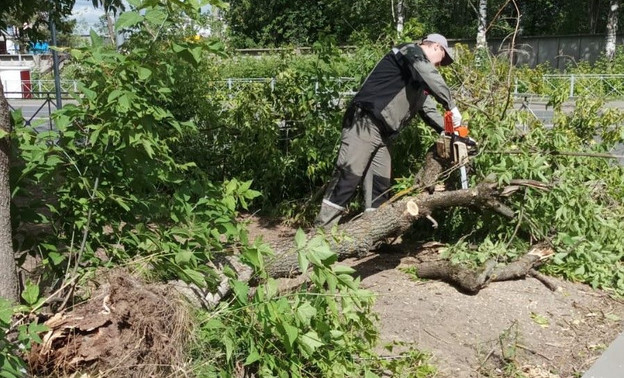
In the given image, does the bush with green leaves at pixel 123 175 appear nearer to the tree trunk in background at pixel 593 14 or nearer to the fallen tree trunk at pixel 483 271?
the fallen tree trunk at pixel 483 271

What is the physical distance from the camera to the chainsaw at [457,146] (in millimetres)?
5934

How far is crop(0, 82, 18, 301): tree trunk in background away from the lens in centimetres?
315

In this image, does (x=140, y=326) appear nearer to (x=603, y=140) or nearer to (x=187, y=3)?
(x=187, y=3)

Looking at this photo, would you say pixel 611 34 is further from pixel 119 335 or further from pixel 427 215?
pixel 119 335

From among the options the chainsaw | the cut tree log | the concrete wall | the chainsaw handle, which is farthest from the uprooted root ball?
the concrete wall

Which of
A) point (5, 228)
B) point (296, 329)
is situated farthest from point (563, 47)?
point (5, 228)

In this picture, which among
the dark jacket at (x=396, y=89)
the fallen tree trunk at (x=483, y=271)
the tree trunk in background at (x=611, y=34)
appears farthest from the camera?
the tree trunk in background at (x=611, y=34)

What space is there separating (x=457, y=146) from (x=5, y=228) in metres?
3.80

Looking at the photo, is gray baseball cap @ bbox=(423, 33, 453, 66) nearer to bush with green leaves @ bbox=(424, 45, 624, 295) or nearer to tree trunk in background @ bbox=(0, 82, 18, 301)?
bush with green leaves @ bbox=(424, 45, 624, 295)

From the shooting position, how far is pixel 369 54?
7633 millimetres

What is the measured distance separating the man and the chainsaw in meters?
0.08

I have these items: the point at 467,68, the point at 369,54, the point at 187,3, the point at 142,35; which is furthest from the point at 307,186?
the point at 187,3

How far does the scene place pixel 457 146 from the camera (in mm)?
5930

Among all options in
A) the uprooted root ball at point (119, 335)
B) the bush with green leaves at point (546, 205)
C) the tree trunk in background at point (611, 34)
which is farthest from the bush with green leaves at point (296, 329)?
the tree trunk in background at point (611, 34)
